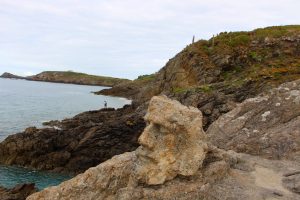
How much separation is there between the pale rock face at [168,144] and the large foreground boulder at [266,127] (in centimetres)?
740

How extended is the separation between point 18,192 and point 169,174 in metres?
22.6

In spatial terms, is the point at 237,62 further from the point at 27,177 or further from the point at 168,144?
the point at 168,144

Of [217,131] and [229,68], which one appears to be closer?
[217,131]

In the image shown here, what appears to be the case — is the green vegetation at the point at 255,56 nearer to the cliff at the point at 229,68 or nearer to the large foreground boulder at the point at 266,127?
the cliff at the point at 229,68

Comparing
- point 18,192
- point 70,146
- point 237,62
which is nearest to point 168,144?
point 18,192

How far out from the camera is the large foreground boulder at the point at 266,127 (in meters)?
22.3

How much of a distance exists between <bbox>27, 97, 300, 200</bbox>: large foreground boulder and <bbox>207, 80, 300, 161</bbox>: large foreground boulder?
553cm

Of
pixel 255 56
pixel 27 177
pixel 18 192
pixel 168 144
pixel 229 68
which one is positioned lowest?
pixel 27 177

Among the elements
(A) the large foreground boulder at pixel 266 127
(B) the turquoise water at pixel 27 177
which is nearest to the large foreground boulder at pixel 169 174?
(A) the large foreground boulder at pixel 266 127

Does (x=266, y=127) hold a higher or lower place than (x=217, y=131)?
higher

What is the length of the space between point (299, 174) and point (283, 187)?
62.8 inches

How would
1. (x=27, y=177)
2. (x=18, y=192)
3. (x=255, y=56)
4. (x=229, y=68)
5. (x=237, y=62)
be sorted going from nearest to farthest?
(x=18, y=192), (x=27, y=177), (x=255, y=56), (x=229, y=68), (x=237, y=62)

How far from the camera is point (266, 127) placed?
81.5ft

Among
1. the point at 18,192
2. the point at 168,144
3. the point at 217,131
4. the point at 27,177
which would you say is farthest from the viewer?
the point at 27,177
